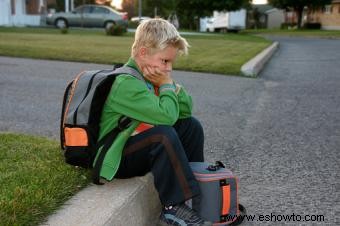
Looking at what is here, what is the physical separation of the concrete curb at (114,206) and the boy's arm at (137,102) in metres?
0.43

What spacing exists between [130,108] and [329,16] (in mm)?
64885

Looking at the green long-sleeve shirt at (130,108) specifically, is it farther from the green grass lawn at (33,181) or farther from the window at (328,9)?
the window at (328,9)

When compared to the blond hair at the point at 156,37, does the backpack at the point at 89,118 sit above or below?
below

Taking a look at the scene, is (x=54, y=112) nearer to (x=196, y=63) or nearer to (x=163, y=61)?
(x=163, y=61)

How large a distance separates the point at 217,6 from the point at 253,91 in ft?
114

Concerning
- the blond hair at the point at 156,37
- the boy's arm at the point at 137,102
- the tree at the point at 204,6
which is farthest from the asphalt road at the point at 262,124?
the tree at the point at 204,6

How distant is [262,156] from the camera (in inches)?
183

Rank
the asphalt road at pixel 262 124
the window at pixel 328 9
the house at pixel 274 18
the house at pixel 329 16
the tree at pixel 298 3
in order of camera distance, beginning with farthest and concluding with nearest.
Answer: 1. the house at pixel 274 18
2. the window at pixel 328 9
3. the house at pixel 329 16
4. the tree at pixel 298 3
5. the asphalt road at pixel 262 124

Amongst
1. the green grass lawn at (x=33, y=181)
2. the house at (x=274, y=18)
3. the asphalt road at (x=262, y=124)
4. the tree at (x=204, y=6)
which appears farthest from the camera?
the house at (x=274, y=18)

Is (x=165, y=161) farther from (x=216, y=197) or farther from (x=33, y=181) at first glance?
(x=33, y=181)

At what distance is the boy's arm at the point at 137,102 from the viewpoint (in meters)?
2.96

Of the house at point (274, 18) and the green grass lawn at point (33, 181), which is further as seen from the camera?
the house at point (274, 18)

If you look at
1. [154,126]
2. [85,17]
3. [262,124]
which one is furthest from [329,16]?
[154,126]

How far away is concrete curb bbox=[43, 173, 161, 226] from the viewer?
2.63 m
